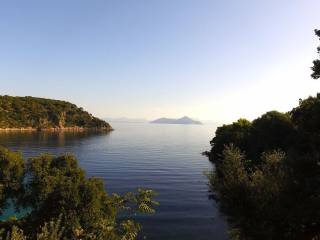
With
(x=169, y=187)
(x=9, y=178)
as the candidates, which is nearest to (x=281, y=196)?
(x=9, y=178)

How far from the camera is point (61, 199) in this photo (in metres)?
34.5

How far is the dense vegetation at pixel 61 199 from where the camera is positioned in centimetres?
3350

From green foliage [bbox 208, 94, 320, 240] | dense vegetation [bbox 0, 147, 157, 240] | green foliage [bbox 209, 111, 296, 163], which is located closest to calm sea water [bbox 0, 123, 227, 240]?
green foliage [bbox 209, 111, 296, 163]

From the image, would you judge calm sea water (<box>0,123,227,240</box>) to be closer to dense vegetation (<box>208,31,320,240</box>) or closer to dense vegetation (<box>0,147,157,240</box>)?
dense vegetation (<box>0,147,157,240</box>)

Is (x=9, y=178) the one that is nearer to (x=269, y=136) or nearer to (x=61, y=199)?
(x=61, y=199)

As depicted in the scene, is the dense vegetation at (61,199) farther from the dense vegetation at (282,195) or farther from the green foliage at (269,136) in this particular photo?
the green foliage at (269,136)

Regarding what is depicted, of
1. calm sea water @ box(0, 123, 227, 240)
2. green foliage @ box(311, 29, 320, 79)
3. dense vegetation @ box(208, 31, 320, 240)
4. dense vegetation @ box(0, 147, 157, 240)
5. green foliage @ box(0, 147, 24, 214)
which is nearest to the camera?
dense vegetation @ box(208, 31, 320, 240)

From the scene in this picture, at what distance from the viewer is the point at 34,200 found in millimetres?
35656

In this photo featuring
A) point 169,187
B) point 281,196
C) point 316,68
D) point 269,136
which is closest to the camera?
point 281,196

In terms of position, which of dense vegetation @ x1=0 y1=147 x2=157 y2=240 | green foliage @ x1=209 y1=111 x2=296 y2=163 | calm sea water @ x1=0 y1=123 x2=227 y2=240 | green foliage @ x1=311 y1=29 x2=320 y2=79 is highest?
green foliage @ x1=311 y1=29 x2=320 y2=79

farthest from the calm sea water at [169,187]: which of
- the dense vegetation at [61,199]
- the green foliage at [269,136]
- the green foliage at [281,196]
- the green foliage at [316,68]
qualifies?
the green foliage at [316,68]

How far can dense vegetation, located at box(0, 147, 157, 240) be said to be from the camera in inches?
1319

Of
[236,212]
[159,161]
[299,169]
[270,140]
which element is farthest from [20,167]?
[159,161]

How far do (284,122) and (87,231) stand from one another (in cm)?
7322
